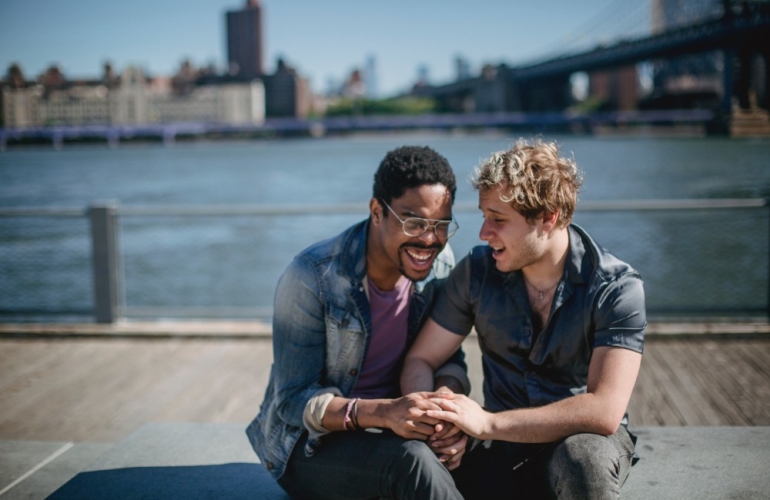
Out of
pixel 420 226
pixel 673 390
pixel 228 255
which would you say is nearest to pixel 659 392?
pixel 673 390

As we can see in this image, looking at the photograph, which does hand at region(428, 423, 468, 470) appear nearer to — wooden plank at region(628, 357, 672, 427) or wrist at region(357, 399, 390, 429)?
wrist at region(357, 399, 390, 429)

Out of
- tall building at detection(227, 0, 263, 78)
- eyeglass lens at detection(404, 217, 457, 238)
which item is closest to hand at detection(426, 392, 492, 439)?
eyeglass lens at detection(404, 217, 457, 238)

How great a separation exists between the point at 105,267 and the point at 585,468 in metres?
3.84

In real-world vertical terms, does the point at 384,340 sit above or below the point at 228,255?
above

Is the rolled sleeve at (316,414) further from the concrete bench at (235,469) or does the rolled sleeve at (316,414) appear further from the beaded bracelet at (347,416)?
the concrete bench at (235,469)

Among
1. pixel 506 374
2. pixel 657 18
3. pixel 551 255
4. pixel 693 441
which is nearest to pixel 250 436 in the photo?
pixel 506 374

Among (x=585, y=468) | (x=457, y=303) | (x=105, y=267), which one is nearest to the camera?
(x=585, y=468)

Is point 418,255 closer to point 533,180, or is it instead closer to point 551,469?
point 533,180

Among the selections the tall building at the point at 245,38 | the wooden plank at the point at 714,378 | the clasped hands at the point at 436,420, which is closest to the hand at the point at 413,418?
the clasped hands at the point at 436,420

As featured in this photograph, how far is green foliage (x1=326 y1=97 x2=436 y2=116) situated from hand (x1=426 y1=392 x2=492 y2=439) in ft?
288

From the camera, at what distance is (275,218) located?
2167cm

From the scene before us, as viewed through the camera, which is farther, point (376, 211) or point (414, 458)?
point (376, 211)

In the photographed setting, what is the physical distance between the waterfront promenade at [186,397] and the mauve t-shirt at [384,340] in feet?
1.39

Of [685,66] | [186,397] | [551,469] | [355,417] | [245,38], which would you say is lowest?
[186,397]
